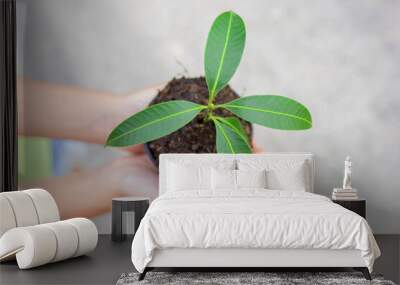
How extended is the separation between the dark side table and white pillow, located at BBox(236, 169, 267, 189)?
1.03 metres

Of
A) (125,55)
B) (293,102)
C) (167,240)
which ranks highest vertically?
(125,55)

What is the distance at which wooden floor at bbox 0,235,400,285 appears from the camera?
459 cm

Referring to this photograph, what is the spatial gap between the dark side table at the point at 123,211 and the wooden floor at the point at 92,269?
0.37 m

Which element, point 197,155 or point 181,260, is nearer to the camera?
point 181,260

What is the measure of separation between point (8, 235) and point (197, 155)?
Result: 2.35 m

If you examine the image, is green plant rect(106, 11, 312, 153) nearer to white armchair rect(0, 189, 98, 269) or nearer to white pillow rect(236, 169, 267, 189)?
white pillow rect(236, 169, 267, 189)

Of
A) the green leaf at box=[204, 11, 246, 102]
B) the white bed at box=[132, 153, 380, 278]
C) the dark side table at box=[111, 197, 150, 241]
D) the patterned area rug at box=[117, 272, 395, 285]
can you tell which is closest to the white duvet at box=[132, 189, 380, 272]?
the white bed at box=[132, 153, 380, 278]

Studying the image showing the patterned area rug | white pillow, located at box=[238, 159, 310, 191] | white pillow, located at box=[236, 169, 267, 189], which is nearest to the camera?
the patterned area rug

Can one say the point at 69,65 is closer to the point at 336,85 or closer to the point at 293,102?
the point at 293,102

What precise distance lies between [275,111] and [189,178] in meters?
1.31

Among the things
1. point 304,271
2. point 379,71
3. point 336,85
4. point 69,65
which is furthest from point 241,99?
point 304,271

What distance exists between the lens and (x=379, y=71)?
6.74 m

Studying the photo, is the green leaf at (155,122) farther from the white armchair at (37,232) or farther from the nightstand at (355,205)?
the nightstand at (355,205)

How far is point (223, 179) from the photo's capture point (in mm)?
6082
